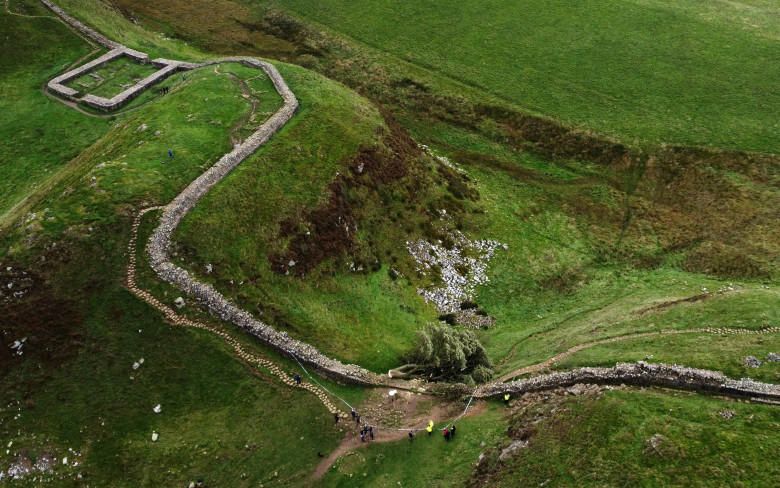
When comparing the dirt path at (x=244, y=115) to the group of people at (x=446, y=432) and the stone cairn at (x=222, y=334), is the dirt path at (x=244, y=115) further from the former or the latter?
the group of people at (x=446, y=432)

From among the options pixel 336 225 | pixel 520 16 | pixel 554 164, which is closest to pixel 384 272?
pixel 336 225

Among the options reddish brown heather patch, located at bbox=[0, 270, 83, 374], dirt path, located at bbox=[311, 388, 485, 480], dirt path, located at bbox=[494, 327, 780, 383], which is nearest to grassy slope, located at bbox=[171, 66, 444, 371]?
dirt path, located at bbox=[311, 388, 485, 480]

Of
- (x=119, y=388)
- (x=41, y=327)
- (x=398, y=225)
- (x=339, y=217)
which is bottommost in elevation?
(x=119, y=388)

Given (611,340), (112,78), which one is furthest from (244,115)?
(611,340)

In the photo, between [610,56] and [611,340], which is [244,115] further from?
[610,56]

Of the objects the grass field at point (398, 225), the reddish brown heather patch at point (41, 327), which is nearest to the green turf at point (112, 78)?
the grass field at point (398, 225)

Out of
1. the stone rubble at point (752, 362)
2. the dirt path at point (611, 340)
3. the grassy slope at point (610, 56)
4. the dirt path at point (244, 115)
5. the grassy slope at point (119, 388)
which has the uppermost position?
the grassy slope at point (610, 56)
